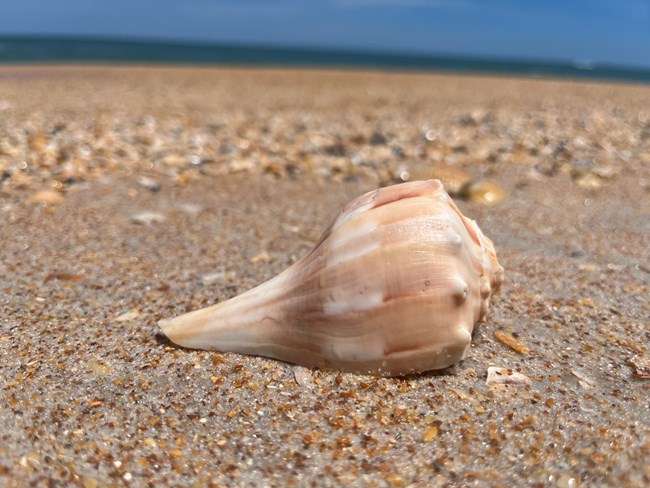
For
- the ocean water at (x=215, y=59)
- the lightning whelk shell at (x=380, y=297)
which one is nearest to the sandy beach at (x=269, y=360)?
the lightning whelk shell at (x=380, y=297)

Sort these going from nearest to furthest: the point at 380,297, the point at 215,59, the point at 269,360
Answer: the point at 380,297 < the point at 269,360 < the point at 215,59

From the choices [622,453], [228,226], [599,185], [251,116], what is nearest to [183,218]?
[228,226]

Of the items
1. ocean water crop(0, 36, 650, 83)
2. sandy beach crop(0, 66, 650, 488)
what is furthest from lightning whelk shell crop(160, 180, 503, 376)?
ocean water crop(0, 36, 650, 83)

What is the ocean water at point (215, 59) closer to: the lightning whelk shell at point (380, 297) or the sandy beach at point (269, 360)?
the sandy beach at point (269, 360)

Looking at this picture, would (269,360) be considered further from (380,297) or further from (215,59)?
(215,59)

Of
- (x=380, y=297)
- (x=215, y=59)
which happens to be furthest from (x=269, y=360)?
(x=215, y=59)

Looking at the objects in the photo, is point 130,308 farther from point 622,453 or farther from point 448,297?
point 622,453

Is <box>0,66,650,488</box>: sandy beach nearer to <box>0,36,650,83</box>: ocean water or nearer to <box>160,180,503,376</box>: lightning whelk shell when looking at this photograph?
<box>160,180,503,376</box>: lightning whelk shell
